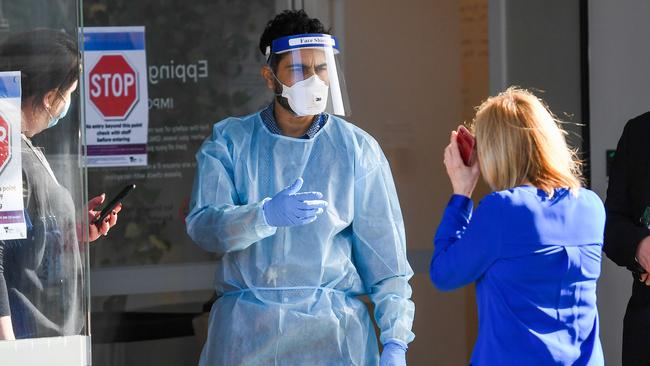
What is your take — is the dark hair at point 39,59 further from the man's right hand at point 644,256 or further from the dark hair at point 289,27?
the man's right hand at point 644,256

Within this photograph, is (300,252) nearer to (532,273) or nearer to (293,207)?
(293,207)

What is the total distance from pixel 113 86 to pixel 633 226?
2.09 meters

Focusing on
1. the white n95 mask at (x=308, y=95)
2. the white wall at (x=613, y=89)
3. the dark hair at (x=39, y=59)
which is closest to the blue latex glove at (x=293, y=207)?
the white n95 mask at (x=308, y=95)

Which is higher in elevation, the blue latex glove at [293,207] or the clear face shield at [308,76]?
the clear face shield at [308,76]

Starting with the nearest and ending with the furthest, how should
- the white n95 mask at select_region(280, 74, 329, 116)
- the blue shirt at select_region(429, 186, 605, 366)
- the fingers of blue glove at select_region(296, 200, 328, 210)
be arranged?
1. the blue shirt at select_region(429, 186, 605, 366)
2. the fingers of blue glove at select_region(296, 200, 328, 210)
3. the white n95 mask at select_region(280, 74, 329, 116)

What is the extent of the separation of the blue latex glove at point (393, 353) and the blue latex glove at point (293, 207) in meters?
0.42

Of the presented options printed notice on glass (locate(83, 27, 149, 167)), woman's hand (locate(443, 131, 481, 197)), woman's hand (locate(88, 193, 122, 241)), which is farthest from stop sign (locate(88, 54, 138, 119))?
woman's hand (locate(443, 131, 481, 197))

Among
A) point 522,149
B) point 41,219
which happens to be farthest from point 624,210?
point 41,219

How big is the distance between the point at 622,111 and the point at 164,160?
185cm

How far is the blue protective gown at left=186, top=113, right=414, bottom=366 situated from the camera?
3119mm

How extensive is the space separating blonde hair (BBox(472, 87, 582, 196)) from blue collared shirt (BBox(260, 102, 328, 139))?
2.37 ft

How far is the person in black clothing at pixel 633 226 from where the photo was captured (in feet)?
11.2

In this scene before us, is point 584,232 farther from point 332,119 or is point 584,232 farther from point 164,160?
point 164,160

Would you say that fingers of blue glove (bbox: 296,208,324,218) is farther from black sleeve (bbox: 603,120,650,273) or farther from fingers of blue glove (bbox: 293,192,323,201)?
black sleeve (bbox: 603,120,650,273)
